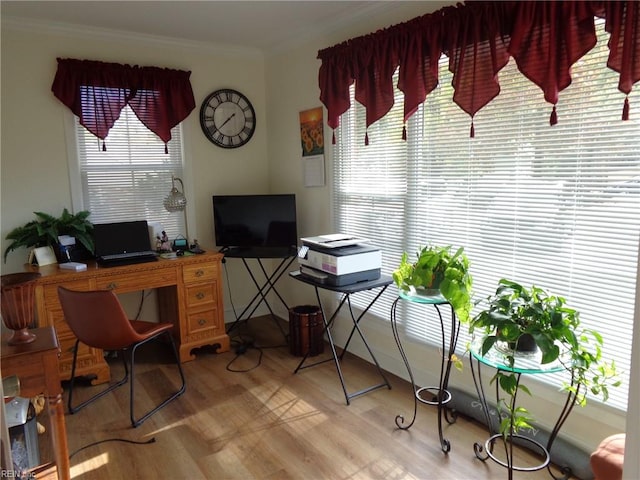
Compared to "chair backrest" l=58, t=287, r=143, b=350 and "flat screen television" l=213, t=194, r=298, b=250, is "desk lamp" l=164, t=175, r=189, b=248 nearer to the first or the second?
"flat screen television" l=213, t=194, r=298, b=250

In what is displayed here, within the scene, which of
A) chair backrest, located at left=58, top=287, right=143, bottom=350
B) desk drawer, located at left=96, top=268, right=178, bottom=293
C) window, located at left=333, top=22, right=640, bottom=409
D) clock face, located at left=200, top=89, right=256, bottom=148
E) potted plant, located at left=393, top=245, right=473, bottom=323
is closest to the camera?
window, located at left=333, top=22, right=640, bottom=409

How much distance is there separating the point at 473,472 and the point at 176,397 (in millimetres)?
1799

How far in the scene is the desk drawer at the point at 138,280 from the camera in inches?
124

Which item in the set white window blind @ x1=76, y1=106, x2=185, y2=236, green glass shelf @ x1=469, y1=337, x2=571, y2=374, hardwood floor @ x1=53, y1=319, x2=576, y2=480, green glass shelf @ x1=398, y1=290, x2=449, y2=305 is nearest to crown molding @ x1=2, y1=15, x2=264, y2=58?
white window blind @ x1=76, y1=106, x2=185, y2=236

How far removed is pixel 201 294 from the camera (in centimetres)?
355

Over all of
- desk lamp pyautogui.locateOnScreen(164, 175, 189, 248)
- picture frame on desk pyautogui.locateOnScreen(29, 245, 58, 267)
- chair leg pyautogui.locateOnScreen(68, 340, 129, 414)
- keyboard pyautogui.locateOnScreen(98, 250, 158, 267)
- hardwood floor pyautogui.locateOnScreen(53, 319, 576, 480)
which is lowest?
hardwood floor pyautogui.locateOnScreen(53, 319, 576, 480)

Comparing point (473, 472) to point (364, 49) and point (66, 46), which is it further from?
point (66, 46)

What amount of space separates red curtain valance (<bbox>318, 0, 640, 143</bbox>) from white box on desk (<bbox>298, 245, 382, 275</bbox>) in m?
0.84

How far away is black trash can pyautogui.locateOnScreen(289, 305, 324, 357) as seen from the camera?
3.52m

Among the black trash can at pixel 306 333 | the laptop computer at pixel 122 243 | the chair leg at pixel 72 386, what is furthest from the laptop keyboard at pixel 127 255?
the black trash can at pixel 306 333

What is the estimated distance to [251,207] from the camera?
3.78 metres

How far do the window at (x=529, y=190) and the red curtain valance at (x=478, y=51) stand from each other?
10 cm

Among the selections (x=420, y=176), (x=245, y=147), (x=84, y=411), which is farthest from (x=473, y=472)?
(x=245, y=147)

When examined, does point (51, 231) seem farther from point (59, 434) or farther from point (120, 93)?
point (59, 434)
